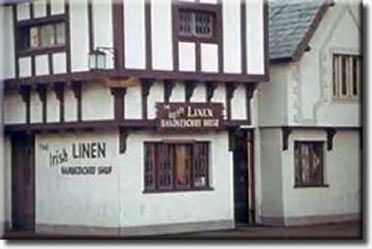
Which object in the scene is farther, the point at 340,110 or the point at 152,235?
the point at 340,110

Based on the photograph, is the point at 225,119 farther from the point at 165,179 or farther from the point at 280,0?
the point at 280,0

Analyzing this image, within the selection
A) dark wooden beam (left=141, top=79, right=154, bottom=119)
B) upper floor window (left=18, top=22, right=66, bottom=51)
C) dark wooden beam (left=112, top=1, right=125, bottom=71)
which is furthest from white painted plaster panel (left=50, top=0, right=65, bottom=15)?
dark wooden beam (left=141, top=79, right=154, bottom=119)

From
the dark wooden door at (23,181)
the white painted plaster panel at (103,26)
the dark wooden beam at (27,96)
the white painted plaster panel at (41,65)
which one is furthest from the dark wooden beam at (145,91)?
the dark wooden door at (23,181)

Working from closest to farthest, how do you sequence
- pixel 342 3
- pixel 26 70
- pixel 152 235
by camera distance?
pixel 152 235 < pixel 26 70 < pixel 342 3

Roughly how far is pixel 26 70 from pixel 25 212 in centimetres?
320

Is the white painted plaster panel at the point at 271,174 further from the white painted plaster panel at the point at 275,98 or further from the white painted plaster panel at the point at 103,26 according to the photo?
the white painted plaster panel at the point at 103,26

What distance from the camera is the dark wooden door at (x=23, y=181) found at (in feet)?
72.8

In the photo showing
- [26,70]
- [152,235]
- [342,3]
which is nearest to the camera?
[152,235]

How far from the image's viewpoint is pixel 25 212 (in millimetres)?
22391

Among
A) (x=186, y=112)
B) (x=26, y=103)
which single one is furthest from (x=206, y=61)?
(x=26, y=103)

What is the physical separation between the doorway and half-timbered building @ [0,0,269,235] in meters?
0.87

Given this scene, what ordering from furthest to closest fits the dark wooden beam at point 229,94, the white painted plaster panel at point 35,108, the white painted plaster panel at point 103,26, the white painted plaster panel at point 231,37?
1. the dark wooden beam at point 229,94
2. the white painted plaster panel at point 35,108
3. the white painted plaster panel at point 231,37
4. the white painted plaster panel at point 103,26

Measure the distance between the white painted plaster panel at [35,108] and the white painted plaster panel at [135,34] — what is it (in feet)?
9.30

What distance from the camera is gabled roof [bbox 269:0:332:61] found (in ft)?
75.5
